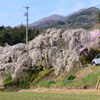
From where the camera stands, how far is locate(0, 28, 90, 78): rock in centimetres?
2305

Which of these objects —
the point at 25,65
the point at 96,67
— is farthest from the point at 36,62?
the point at 96,67

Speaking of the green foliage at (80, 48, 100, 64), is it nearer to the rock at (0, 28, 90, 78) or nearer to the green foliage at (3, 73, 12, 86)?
the rock at (0, 28, 90, 78)

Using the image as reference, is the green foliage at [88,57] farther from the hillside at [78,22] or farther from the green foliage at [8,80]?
the hillside at [78,22]

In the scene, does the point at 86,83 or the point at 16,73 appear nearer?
the point at 86,83

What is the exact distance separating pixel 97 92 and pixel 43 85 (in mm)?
7597

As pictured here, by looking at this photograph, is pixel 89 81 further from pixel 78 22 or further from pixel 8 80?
pixel 78 22

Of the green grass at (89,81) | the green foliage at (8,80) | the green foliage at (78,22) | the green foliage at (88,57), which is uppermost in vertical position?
the green foliage at (78,22)

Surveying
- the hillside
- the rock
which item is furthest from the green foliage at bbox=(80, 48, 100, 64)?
the hillside

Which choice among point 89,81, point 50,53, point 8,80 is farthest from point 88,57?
point 8,80

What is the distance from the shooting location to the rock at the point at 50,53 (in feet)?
75.6

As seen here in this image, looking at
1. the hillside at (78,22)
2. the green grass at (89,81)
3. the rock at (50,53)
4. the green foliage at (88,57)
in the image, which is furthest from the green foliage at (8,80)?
the hillside at (78,22)

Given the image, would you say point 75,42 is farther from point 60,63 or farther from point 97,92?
point 97,92

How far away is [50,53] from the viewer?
23938 millimetres

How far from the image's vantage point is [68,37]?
76.1 feet
